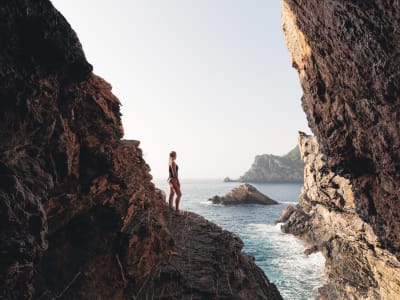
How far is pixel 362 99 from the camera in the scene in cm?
1114

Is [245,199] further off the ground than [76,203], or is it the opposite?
[76,203]

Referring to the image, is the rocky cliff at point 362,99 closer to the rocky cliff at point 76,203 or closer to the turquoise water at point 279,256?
the rocky cliff at point 76,203

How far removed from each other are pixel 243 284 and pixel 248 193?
8501cm

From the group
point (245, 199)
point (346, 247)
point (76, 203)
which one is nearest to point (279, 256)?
point (346, 247)

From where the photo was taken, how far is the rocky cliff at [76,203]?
5.12 metres

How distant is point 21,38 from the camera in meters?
5.41

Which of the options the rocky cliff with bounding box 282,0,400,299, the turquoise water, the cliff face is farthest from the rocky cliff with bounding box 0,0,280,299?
the turquoise water

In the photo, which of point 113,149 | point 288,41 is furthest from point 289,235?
point 113,149

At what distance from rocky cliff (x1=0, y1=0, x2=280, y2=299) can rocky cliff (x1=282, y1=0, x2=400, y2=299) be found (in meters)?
6.71

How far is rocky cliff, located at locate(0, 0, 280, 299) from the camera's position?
512 cm

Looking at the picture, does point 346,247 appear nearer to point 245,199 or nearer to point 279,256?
point 279,256

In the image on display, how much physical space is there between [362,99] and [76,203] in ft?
37.5

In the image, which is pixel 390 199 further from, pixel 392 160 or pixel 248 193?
pixel 248 193

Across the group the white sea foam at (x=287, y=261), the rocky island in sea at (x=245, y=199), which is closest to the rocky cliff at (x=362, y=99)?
the white sea foam at (x=287, y=261)
